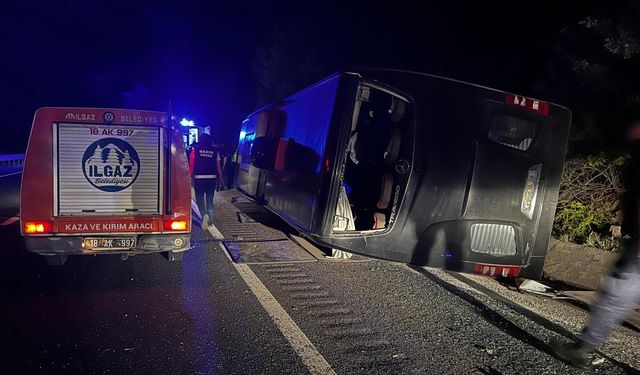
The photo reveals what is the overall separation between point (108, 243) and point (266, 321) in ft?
7.46

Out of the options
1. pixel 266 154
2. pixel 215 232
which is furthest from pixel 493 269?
pixel 215 232

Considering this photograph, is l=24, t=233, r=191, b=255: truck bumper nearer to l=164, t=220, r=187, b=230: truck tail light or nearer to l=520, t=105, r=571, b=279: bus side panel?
l=164, t=220, r=187, b=230: truck tail light

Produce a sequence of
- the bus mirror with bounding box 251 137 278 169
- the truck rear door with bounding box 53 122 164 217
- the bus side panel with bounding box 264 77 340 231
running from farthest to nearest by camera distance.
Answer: the bus mirror with bounding box 251 137 278 169 → the truck rear door with bounding box 53 122 164 217 → the bus side panel with bounding box 264 77 340 231

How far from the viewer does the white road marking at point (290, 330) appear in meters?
3.31

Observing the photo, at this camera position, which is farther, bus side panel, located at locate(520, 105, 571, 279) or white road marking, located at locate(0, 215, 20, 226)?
white road marking, located at locate(0, 215, 20, 226)

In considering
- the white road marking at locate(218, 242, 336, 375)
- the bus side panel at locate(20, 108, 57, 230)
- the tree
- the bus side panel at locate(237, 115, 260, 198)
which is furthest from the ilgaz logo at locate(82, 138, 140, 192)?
the tree

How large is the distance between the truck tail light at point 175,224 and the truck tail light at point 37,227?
49.7 inches

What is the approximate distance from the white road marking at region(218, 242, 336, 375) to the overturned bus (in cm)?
83

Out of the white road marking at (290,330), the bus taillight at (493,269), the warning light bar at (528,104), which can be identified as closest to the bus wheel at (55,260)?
the white road marking at (290,330)

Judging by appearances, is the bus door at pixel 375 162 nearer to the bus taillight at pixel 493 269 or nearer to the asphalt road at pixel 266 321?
the asphalt road at pixel 266 321

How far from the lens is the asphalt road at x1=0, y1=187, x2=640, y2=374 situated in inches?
132

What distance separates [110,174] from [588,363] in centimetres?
526

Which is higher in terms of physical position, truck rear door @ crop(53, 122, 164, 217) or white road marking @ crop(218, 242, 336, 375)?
truck rear door @ crop(53, 122, 164, 217)

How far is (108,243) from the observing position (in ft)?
16.4
